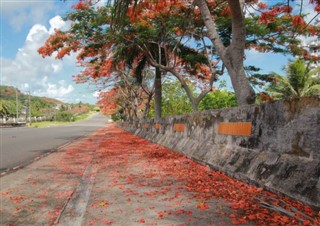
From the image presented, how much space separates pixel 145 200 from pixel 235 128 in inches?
88.7

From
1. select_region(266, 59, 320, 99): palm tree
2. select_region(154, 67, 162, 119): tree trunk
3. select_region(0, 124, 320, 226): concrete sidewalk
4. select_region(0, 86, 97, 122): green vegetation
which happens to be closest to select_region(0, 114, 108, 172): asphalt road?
select_region(0, 124, 320, 226): concrete sidewalk

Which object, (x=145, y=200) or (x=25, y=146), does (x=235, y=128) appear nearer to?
(x=145, y=200)

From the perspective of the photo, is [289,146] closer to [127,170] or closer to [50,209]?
[50,209]

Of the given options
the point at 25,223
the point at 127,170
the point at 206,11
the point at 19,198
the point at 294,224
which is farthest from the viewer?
the point at 206,11

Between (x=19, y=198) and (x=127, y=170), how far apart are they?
2.35 metres

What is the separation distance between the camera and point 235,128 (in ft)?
19.3

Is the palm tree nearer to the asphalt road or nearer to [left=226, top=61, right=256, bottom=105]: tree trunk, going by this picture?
the asphalt road

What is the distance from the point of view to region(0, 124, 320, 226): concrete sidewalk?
10.9ft

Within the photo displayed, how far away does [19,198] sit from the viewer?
17.3 ft

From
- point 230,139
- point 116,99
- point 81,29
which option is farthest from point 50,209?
point 116,99

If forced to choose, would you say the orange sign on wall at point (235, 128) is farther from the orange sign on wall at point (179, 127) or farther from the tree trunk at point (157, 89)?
the tree trunk at point (157, 89)

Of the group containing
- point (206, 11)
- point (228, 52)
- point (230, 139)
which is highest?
point (206, 11)

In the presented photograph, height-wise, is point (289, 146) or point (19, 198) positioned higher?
point (289, 146)

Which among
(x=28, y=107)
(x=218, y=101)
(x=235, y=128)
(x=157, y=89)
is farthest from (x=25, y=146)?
(x=28, y=107)
